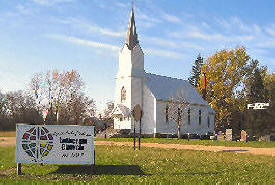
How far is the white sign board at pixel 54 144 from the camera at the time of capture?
10.9 meters

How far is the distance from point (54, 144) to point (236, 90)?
58919 millimetres

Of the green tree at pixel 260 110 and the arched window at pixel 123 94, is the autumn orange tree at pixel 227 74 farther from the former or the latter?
the arched window at pixel 123 94

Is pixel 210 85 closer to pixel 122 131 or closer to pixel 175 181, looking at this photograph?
pixel 122 131

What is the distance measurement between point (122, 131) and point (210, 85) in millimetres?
20521

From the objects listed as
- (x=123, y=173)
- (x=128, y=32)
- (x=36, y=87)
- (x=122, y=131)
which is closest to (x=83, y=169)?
(x=123, y=173)

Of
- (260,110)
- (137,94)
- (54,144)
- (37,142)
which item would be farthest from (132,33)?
(37,142)

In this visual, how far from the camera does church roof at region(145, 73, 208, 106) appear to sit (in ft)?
190

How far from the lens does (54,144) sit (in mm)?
11117

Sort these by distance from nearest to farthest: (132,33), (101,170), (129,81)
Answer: (101,170), (129,81), (132,33)

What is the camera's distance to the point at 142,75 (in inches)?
2250

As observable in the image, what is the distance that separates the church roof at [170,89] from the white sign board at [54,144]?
148ft

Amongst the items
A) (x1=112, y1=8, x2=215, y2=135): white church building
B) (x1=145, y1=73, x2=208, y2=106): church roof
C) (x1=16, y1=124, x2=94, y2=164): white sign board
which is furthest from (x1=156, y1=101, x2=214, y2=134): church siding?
(x1=16, y1=124, x2=94, y2=164): white sign board

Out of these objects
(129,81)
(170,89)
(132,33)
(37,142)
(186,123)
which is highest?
(132,33)

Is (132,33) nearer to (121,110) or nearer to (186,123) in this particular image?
(121,110)
